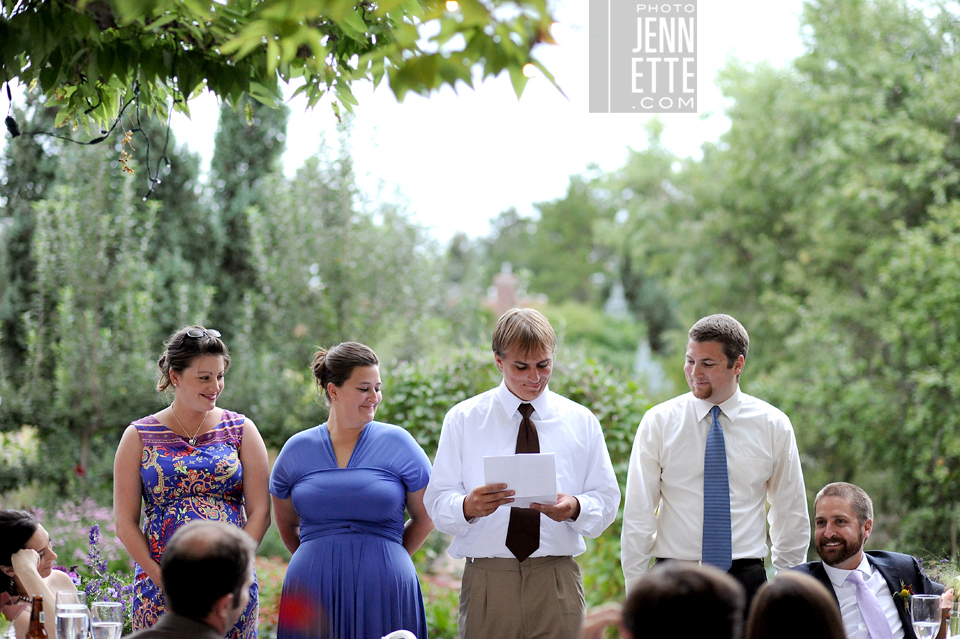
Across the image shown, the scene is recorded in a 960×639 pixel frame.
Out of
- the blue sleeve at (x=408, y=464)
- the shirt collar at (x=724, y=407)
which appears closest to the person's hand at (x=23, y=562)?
the blue sleeve at (x=408, y=464)

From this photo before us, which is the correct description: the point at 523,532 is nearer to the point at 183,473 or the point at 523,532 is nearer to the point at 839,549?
the point at 839,549

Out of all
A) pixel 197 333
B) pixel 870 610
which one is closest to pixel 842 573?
pixel 870 610

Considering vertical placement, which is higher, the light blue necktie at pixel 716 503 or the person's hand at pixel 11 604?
the light blue necktie at pixel 716 503

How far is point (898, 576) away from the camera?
3332 millimetres

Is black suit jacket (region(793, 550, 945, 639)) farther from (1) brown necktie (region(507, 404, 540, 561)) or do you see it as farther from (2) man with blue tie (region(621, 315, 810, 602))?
(1) brown necktie (region(507, 404, 540, 561))

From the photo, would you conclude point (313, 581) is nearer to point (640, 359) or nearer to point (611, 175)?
point (611, 175)

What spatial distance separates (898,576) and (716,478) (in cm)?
75

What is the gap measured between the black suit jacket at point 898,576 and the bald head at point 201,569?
84.5 inches

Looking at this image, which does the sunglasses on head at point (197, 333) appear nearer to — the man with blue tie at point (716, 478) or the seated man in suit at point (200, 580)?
the seated man in suit at point (200, 580)

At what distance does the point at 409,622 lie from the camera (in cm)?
355

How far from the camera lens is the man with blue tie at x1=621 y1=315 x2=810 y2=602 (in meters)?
3.50

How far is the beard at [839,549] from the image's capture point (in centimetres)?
328

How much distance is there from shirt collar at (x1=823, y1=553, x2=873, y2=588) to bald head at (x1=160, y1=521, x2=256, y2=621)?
227cm

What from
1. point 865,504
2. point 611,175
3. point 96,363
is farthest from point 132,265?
point 611,175
